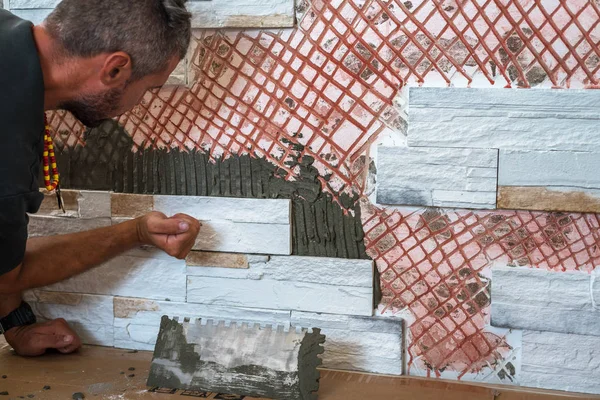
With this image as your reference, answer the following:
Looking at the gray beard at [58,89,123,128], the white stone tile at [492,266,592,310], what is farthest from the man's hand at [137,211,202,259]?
the white stone tile at [492,266,592,310]

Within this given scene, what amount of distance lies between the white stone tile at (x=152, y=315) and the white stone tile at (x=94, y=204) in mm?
243

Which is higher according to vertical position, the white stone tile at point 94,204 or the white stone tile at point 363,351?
the white stone tile at point 94,204

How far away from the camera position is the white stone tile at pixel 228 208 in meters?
1.93

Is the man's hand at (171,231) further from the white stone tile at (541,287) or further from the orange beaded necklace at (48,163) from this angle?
the white stone tile at (541,287)

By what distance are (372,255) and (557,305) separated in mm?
458

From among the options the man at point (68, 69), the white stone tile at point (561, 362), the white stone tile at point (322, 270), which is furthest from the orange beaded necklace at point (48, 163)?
the white stone tile at point (561, 362)

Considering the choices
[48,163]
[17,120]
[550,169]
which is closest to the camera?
[17,120]

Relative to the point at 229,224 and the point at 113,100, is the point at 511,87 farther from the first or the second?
the point at 113,100

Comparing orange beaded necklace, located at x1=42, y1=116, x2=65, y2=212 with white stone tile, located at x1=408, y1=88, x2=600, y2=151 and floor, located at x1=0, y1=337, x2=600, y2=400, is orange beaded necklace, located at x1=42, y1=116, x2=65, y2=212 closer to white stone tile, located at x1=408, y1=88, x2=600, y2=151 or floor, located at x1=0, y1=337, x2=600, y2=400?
floor, located at x1=0, y1=337, x2=600, y2=400

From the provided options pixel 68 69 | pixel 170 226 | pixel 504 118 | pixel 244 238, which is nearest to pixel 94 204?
pixel 170 226

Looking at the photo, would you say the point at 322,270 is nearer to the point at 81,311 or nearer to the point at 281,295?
the point at 281,295

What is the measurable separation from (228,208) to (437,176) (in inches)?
21.5

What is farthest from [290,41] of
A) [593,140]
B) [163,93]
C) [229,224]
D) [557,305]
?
[557,305]

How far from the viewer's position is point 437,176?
1806mm
